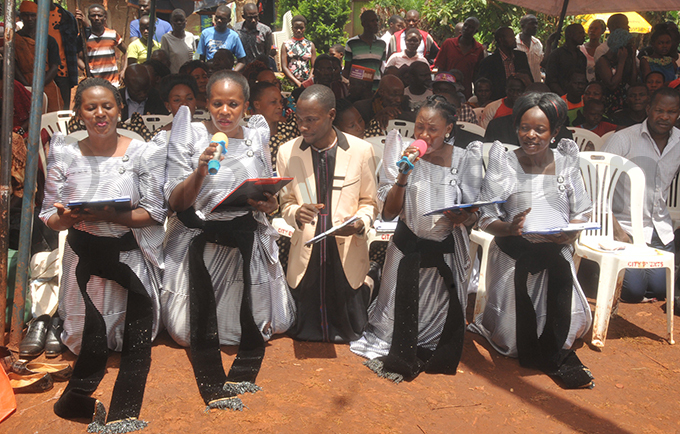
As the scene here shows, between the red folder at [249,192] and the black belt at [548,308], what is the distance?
1785mm

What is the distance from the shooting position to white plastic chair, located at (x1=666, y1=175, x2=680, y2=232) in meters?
5.83

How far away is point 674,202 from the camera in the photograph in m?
5.97

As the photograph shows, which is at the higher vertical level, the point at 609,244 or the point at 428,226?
the point at 428,226

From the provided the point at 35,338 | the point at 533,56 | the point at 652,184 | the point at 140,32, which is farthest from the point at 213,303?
the point at 140,32

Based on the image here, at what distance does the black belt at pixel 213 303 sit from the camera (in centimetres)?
378

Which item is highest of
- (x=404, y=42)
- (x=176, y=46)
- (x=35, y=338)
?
(x=404, y=42)

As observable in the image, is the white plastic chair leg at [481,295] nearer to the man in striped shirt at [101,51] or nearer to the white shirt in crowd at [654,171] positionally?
the white shirt in crowd at [654,171]

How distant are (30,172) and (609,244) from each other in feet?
14.2

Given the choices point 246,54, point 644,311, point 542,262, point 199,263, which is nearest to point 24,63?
point 246,54

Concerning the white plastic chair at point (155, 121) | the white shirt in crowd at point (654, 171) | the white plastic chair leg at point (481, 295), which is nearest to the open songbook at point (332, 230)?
the white plastic chair leg at point (481, 295)

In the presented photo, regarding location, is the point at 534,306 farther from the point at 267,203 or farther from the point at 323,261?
the point at 267,203

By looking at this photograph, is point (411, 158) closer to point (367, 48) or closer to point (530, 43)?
point (367, 48)

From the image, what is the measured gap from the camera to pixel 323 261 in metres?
4.23

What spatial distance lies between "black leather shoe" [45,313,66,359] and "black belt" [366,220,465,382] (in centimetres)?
210
